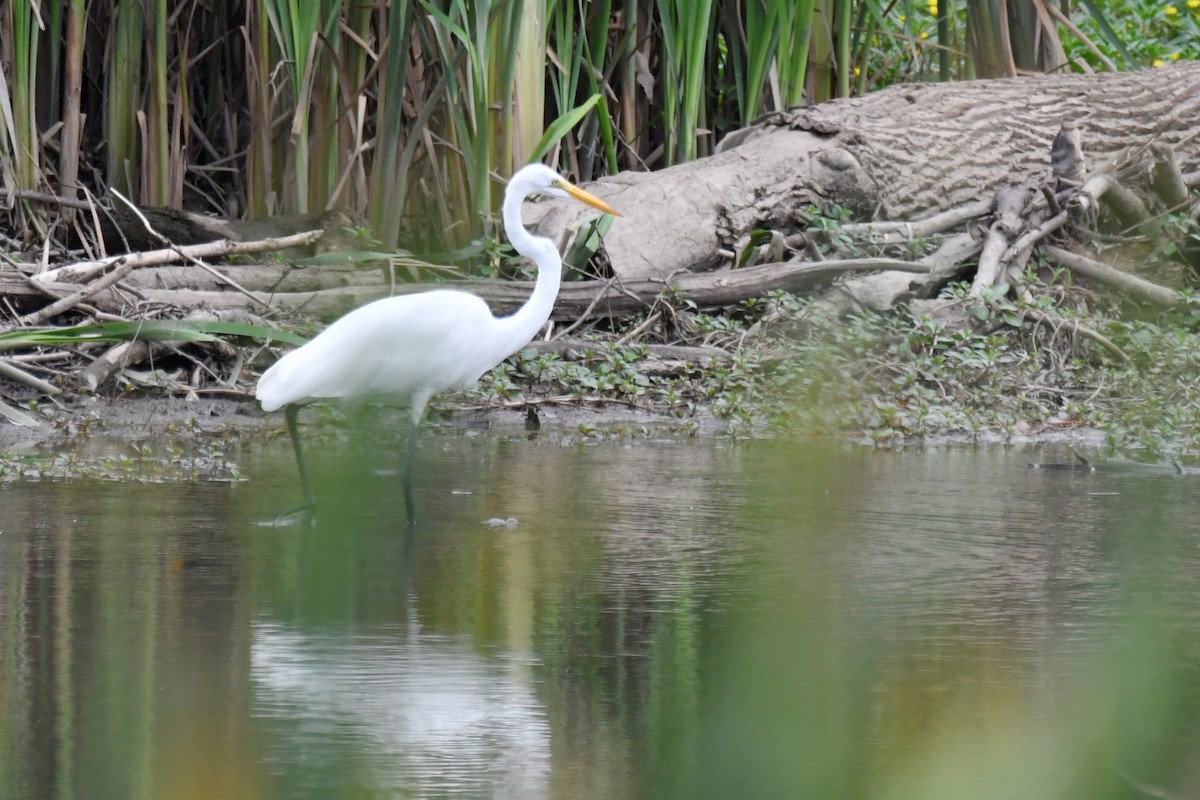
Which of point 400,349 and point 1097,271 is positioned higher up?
point 1097,271

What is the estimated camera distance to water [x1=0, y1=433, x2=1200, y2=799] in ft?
4.78

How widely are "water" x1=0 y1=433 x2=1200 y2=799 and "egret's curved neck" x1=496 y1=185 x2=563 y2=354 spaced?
0.52 metres

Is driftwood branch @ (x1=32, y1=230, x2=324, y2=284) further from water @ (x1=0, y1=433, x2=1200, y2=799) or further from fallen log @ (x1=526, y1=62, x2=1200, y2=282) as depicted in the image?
water @ (x1=0, y1=433, x2=1200, y2=799)

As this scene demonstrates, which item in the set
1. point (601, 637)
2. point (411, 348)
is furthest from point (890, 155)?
point (601, 637)

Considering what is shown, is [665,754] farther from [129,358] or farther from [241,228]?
[241,228]

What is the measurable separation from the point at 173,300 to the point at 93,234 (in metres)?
1.10

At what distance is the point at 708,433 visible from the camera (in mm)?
7105

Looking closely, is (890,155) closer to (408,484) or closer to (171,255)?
(171,255)

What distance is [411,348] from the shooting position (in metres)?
5.25

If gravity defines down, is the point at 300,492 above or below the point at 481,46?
below

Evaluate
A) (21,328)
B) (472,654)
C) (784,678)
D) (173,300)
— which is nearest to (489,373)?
(173,300)

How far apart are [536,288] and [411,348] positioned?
0.66m

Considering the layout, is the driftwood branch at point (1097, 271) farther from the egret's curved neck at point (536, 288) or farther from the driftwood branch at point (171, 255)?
the driftwood branch at point (171, 255)

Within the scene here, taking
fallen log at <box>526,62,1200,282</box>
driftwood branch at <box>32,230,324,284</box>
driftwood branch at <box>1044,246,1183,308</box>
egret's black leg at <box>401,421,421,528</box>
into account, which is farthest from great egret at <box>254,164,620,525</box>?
driftwood branch at <box>1044,246,1183,308</box>
